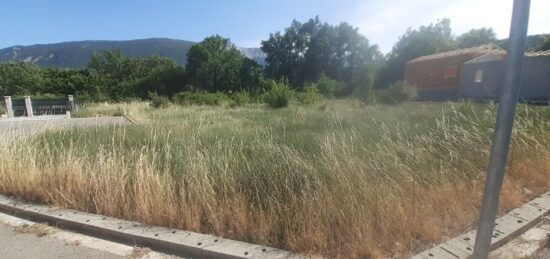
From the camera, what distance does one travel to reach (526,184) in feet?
A: 10.1

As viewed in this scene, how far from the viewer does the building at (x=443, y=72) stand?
23.5 meters

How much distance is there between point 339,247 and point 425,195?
112 centimetres

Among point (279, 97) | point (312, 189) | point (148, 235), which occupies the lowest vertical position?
point (148, 235)

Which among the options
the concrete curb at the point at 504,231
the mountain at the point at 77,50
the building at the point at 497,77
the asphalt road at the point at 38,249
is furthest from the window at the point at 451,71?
the mountain at the point at 77,50

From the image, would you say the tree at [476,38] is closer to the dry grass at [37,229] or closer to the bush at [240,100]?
the bush at [240,100]

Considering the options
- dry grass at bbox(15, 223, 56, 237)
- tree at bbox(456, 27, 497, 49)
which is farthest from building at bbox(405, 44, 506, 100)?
dry grass at bbox(15, 223, 56, 237)

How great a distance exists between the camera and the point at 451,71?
2467 cm

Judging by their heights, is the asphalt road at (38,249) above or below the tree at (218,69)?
below

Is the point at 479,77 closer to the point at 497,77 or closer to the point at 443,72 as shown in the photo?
the point at 497,77

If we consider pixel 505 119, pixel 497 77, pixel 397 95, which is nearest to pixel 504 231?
pixel 505 119

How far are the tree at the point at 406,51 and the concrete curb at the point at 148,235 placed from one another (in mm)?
37163

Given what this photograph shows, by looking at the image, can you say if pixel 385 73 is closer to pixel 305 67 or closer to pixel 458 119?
pixel 305 67

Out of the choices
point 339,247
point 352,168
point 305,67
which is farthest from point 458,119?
point 305,67

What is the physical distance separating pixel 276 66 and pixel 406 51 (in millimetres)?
20325
